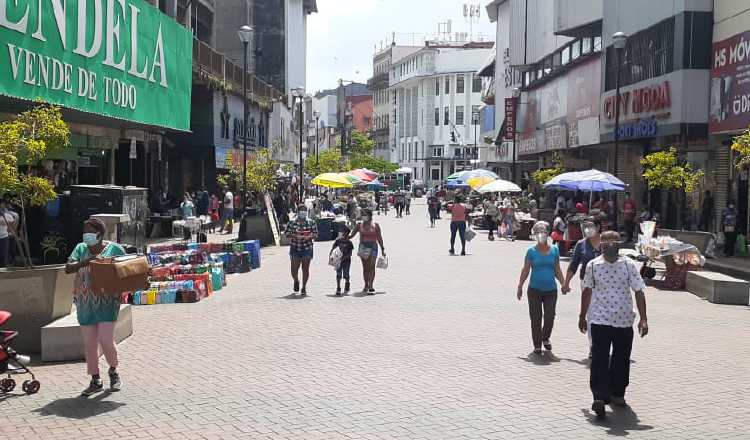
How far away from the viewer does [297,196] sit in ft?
141

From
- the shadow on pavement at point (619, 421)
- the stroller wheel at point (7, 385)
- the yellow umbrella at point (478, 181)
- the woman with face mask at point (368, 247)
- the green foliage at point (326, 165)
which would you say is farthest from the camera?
the green foliage at point (326, 165)

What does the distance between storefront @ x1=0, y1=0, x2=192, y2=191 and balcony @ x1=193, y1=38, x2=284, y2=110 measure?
3.35 meters

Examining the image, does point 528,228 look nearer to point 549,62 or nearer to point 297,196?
point 297,196

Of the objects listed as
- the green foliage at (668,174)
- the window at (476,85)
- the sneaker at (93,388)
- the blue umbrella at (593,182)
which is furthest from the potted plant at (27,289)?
the window at (476,85)

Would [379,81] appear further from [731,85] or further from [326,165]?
[731,85]

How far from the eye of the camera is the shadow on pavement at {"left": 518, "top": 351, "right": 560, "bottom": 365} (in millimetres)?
9688

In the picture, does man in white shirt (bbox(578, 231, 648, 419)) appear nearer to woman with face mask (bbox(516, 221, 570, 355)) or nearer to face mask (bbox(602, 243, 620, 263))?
face mask (bbox(602, 243, 620, 263))

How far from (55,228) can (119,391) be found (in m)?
11.0

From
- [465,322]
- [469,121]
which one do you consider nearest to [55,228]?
[465,322]

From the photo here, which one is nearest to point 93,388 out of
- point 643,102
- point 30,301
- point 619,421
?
point 30,301

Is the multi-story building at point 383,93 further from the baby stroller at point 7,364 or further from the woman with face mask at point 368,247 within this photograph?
the baby stroller at point 7,364

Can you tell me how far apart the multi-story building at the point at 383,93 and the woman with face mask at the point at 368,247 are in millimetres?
112830

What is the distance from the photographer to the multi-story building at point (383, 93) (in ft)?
427

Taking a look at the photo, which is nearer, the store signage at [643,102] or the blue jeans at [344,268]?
the blue jeans at [344,268]
